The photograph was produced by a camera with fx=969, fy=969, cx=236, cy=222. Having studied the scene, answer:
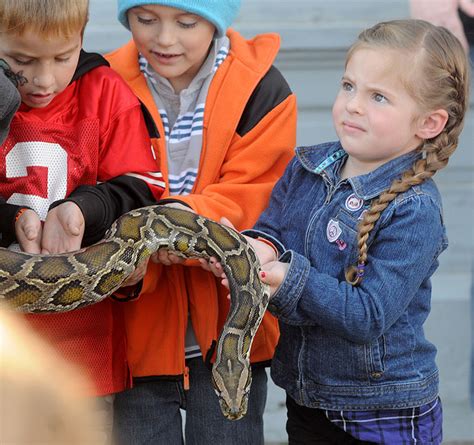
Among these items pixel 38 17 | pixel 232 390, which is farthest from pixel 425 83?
pixel 38 17

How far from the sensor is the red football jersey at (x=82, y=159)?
3.51 metres

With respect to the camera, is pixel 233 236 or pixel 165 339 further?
pixel 165 339

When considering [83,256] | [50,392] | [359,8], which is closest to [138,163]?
[83,256]

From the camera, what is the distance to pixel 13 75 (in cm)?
339

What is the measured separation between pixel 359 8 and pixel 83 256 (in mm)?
3249

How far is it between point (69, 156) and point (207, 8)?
0.76 meters

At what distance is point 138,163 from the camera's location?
11.8ft

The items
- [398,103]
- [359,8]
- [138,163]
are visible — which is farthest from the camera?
[359,8]

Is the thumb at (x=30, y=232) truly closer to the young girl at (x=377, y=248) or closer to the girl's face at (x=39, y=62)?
the girl's face at (x=39, y=62)

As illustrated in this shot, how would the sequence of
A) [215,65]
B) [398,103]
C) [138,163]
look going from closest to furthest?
[398,103] < [138,163] < [215,65]

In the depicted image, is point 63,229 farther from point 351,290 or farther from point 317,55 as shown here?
point 317,55

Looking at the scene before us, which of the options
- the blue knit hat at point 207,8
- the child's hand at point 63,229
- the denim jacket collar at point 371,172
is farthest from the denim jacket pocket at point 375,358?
the blue knit hat at point 207,8

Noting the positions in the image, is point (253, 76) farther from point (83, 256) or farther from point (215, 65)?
point (83, 256)

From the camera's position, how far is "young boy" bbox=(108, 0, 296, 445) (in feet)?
12.1
